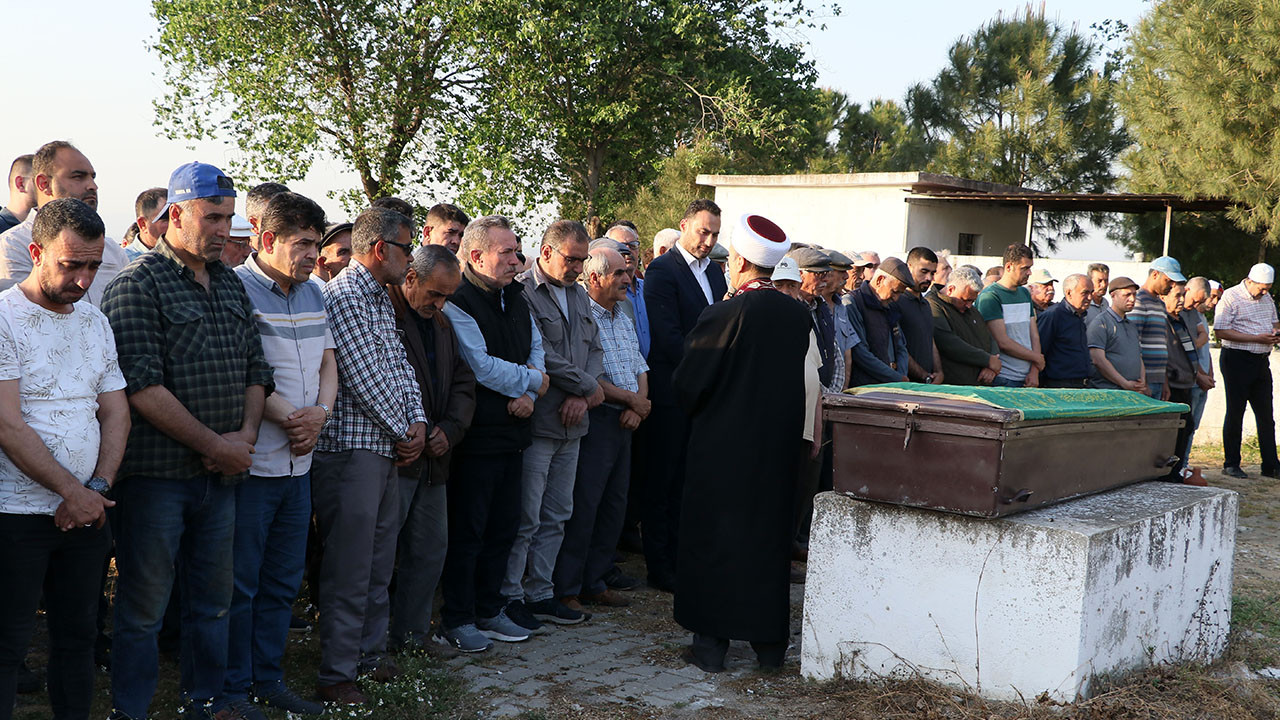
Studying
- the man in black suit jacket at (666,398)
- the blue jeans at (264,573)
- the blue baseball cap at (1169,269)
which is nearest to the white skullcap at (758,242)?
the man in black suit jacket at (666,398)

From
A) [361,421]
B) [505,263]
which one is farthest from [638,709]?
[505,263]

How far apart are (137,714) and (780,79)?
19305 mm

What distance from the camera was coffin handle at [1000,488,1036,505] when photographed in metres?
4.32

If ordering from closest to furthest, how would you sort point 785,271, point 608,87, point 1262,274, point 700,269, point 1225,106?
point 785,271
point 700,269
point 1262,274
point 1225,106
point 608,87

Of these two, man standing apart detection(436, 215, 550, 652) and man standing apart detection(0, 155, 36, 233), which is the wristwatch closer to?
man standing apart detection(436, 215, 550, 652)

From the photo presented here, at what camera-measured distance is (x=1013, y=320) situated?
8797mm

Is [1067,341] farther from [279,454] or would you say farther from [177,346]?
[177,346]

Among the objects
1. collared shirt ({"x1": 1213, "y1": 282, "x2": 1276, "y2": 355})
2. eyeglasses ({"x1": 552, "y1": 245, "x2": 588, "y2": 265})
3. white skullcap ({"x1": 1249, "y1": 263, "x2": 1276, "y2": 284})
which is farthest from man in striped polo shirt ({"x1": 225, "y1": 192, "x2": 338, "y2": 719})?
white skullcap ({"x1": 1249, "y1": 263, "x2": 1276, "y2": 284})

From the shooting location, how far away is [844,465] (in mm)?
4680

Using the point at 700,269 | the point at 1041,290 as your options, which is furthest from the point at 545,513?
the point at 1041,290

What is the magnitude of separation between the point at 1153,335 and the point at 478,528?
25.5 ft

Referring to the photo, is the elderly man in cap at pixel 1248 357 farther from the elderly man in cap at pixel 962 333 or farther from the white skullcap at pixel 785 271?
the white skullcap at pixel 785 271

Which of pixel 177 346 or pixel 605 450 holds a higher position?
pixel 177 346

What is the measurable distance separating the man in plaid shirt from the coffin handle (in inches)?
94.6
